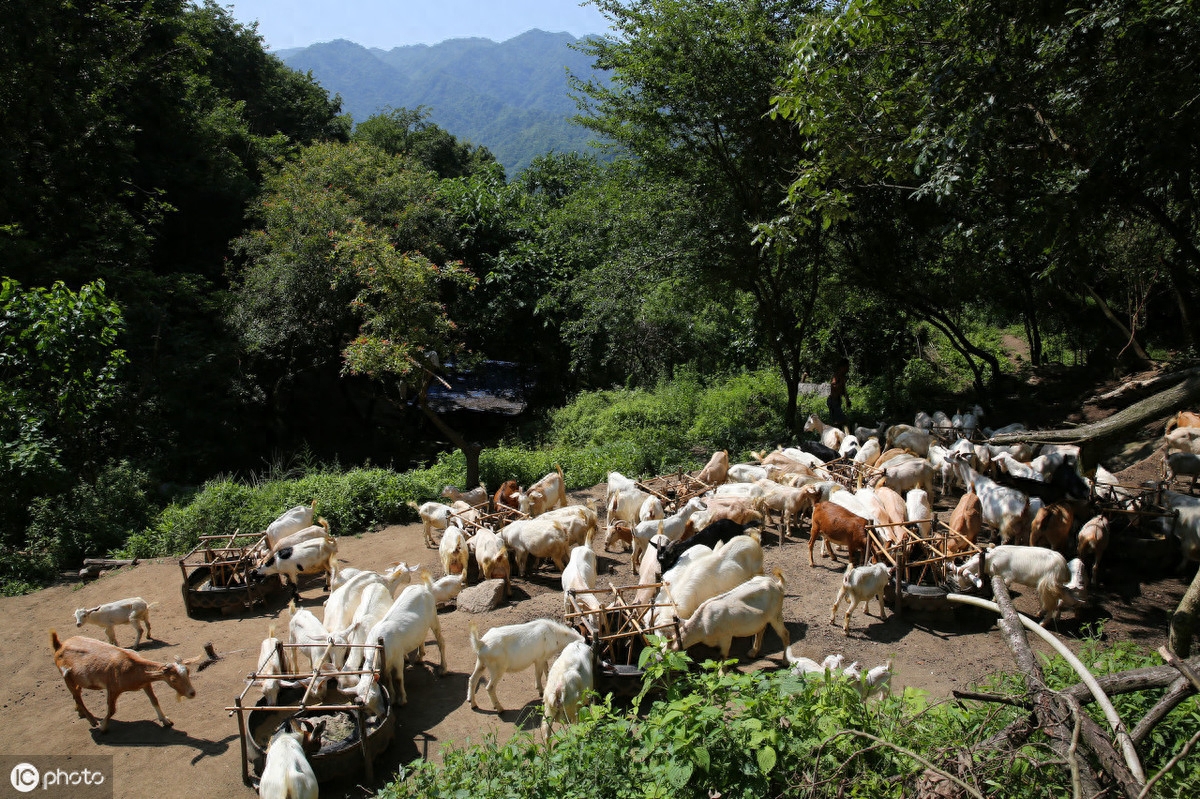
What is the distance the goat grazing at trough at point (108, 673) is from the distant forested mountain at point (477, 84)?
65.6 meters

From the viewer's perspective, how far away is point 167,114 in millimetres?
17000

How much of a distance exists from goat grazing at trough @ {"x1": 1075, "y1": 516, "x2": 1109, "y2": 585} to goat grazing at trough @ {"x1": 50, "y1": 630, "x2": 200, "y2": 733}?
8.39 metres

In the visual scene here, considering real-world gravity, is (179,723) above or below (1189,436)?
below

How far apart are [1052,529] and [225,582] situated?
351 inches

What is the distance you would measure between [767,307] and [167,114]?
50.2 feet

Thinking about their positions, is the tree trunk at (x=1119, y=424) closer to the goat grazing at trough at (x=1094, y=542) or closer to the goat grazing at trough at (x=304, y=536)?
the goat grazing at trough at (x=1094, y=542)

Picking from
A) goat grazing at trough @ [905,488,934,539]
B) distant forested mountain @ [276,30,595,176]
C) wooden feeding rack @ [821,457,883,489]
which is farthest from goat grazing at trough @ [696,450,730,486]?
distant forested mountain @ [276,30,595,176]

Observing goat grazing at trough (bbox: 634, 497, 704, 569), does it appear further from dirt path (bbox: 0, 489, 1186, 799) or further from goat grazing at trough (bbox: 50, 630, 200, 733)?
goat grazing at trough (bbox: 50, 630, 200, 733)

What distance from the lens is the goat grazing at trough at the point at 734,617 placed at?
575cm

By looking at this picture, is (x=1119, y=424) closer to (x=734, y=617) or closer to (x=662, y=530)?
(x=734, y=617)

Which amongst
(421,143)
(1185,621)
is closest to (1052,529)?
(1185,621)

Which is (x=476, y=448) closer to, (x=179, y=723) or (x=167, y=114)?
(x=179, y=723)

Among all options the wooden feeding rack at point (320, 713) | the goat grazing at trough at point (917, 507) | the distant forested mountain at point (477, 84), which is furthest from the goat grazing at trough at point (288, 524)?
the distant forested mountain at point (477, 84)

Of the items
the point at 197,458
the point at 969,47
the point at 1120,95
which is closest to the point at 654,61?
the point at 969,47
